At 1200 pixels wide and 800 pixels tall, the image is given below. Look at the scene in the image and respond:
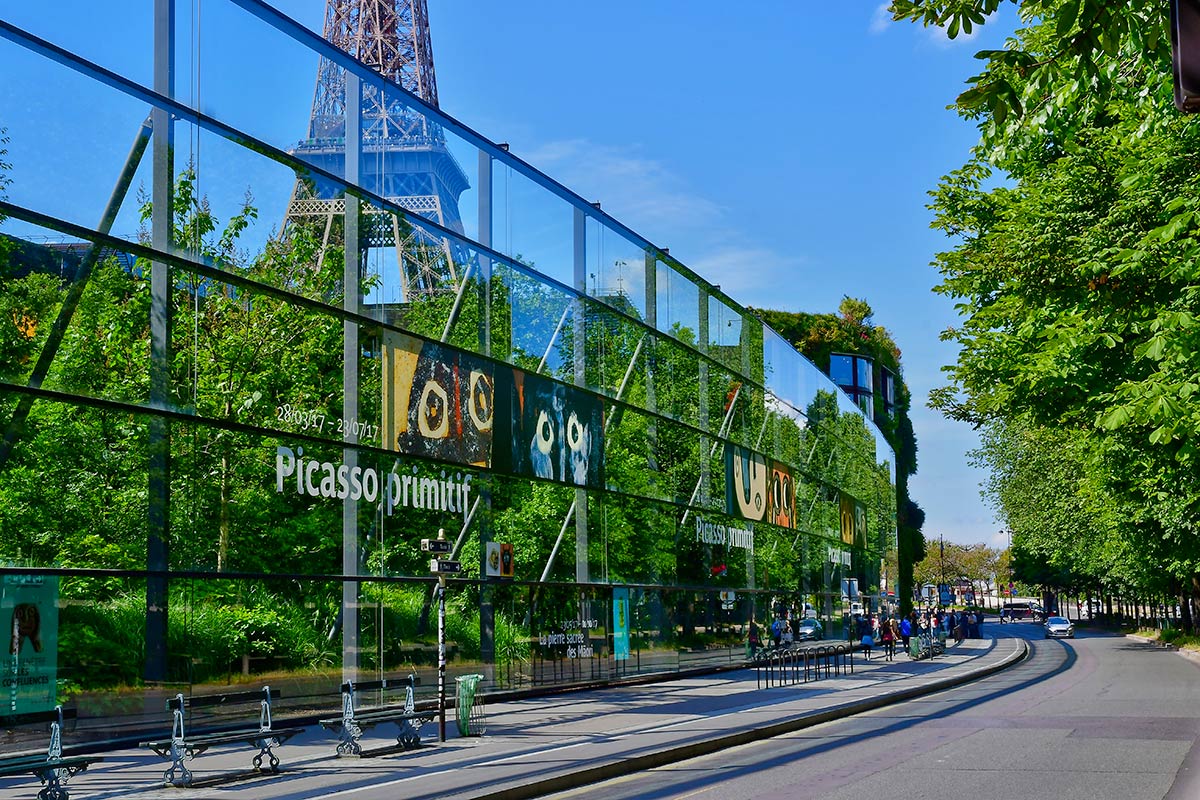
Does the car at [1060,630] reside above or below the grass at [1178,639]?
below

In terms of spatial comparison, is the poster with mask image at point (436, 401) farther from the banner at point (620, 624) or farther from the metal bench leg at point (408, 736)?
the banner at point (620, 624)

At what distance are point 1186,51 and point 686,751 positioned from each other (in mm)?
13604

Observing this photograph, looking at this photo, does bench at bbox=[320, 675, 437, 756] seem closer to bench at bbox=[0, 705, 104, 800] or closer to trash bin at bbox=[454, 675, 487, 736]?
trash bin at bbox=[454, 675, 487, 736]

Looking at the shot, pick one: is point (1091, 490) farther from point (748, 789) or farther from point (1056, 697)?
point (748, 789)

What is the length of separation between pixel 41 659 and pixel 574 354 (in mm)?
16737

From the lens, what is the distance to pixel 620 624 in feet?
106

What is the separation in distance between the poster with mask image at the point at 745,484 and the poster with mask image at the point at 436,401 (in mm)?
16698

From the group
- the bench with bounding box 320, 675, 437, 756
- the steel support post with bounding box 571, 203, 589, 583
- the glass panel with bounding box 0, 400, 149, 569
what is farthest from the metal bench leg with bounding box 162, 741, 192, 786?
the steel support post with bounding box 571, 203, 589, 583

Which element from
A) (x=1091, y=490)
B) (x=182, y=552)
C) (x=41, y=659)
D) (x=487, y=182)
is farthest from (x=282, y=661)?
(x=1091, y=490)

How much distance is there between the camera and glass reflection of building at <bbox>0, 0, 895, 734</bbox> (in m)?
16.9

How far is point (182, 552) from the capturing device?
59.1 ft

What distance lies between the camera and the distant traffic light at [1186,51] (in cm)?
452

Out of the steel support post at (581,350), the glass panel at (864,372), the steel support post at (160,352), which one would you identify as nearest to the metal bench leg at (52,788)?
the steel support post at (160,352)

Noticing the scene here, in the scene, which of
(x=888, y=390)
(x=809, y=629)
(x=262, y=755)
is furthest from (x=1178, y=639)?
(x=262, y=755)
